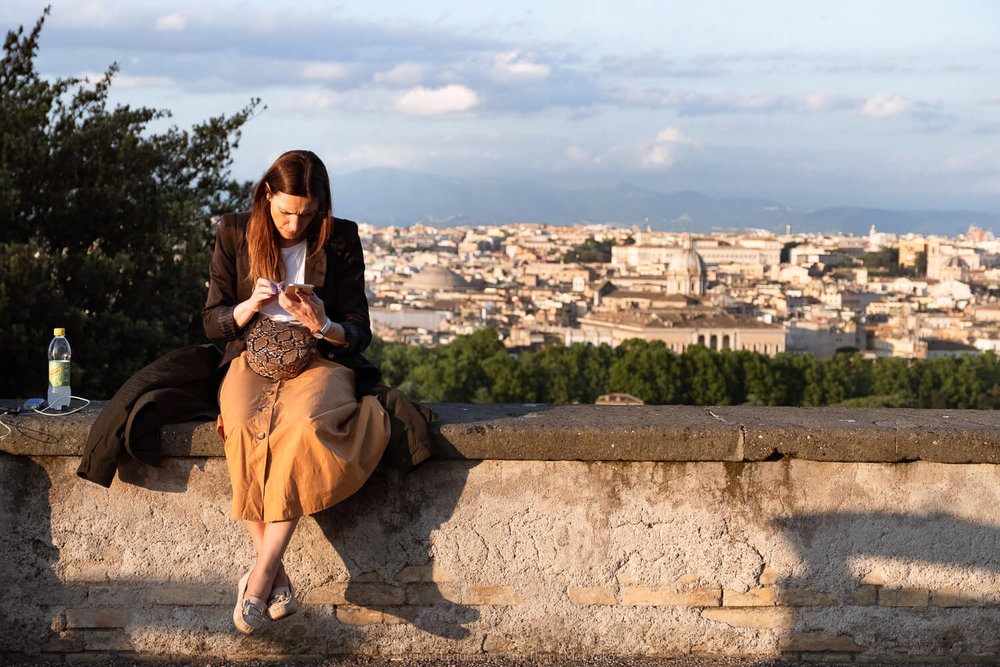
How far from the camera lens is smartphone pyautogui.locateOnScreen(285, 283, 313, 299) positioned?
2348 mm

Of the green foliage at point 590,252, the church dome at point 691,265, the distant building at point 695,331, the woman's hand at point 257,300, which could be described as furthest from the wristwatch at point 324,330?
the green foliage at point 590,252

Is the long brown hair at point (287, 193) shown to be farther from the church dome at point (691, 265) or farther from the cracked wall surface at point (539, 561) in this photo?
the church dome at point (691, 265)

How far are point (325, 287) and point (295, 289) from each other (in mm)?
162

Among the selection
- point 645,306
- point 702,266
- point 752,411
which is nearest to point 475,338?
point 645,306

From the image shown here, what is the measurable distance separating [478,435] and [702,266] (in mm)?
98274

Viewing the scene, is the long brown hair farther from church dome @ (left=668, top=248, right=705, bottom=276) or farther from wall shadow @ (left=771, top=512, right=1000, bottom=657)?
church dome @ (left=668, top=248, right=705, bottom=276)

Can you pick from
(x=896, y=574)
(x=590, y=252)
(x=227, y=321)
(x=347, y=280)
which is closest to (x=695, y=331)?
(x=590, y=252)

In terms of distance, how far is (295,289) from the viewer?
2.36m

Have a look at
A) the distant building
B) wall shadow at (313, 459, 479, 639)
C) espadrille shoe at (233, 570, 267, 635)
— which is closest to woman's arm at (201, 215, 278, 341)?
wall shadow at (313, 459, 479, 639)

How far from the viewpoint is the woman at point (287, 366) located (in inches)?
89.4

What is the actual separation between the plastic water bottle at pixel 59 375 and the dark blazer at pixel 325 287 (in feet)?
0.99

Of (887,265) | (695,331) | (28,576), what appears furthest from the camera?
(887,265)

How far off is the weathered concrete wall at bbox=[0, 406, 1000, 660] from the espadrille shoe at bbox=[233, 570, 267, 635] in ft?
0.69

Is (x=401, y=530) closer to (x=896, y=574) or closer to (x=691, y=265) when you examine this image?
(x=896, y=574)
